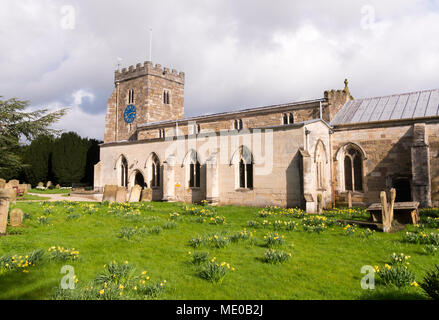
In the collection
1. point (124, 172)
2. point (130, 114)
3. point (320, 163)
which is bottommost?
point (124, 172)

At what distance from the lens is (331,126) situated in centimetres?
2180

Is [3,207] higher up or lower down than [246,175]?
lower down

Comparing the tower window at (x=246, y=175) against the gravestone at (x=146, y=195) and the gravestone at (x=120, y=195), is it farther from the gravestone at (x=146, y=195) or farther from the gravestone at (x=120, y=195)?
the gravestone at (x=120, y=195)

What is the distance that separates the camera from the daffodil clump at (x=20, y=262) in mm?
5992

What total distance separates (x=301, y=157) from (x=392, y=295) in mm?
12580

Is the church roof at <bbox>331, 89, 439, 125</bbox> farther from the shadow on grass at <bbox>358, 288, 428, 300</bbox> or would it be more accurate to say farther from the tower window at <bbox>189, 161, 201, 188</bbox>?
the shadow on grass at <bbox>358, 288, 428, 300</bbox>

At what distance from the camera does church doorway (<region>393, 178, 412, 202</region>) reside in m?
19.6

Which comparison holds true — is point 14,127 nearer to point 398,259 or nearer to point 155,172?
point 155,172

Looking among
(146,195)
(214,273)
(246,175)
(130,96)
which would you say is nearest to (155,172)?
(146,195)

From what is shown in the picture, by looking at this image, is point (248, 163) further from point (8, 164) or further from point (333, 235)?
point (8, 164)

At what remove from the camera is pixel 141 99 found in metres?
35.3

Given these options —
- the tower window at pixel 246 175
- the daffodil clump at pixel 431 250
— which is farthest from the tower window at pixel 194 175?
the daffodil clump at pixel 431 250
